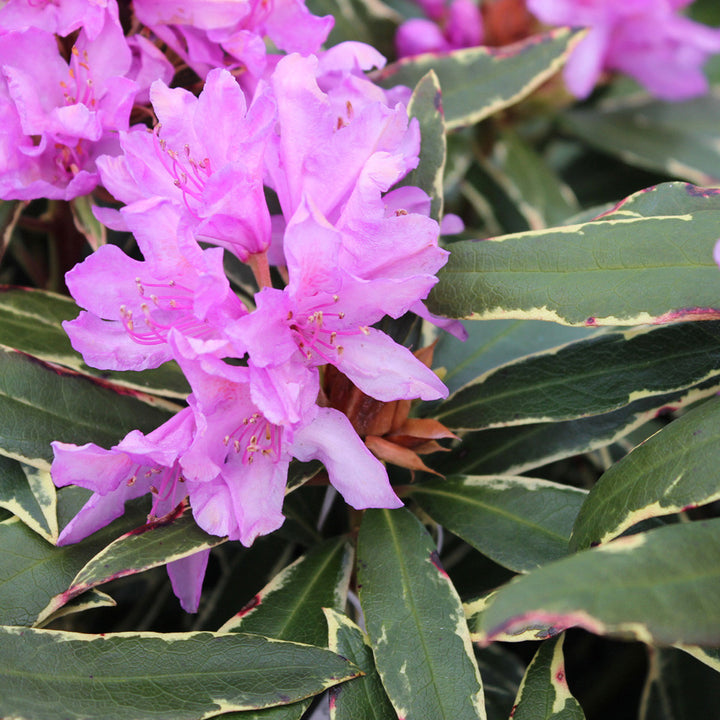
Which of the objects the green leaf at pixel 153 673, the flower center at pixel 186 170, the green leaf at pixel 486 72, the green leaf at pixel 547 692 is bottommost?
the green leaf at pixel 547 692

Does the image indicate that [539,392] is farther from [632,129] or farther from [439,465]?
[632,129]

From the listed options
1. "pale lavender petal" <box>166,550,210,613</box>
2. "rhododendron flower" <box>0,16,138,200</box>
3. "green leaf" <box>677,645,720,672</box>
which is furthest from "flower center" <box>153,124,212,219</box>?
"green leaf" <box>677,645,720,672</box>

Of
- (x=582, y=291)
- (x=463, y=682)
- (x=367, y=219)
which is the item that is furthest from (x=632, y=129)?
(x=463, y=682)

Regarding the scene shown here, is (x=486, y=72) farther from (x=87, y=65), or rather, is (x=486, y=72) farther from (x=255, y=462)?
(x=255, y=462)

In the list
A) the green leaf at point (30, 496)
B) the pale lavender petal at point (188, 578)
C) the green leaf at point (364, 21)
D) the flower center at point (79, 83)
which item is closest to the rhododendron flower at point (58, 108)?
the flower center at point (79, 83)

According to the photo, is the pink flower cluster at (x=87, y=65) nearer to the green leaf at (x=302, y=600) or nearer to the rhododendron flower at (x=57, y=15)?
the rhododendron flower at (x=57, y=15)

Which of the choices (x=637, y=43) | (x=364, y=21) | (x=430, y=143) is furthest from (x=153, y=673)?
(x=637, y=43)
